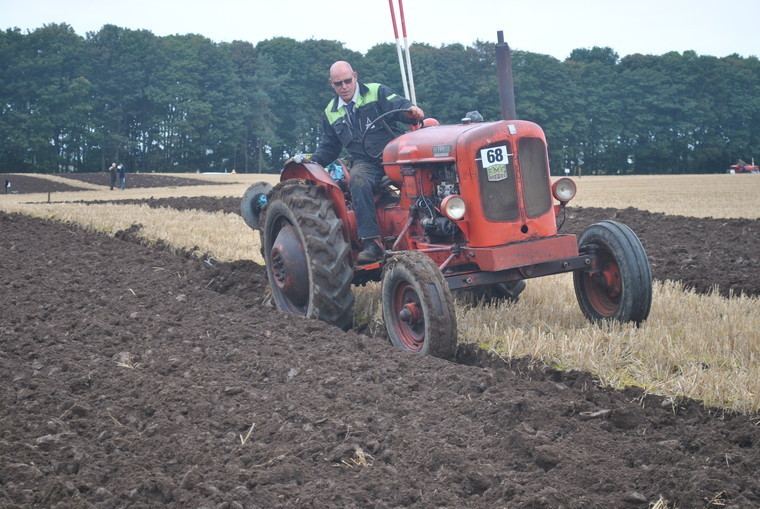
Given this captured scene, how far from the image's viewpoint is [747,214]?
15.5 metres

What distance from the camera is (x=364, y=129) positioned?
22.1ft

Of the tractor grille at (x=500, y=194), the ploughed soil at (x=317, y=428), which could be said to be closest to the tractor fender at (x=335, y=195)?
the ploughed soil at (x=317, y=428)

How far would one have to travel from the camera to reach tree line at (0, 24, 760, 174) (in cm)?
5778

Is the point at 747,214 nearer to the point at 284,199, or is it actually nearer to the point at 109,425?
the point at 284,199

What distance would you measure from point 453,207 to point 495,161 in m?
0.46

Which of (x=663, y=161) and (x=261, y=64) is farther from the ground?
(x=261, y=64)

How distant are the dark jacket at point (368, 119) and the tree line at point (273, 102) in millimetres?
48442

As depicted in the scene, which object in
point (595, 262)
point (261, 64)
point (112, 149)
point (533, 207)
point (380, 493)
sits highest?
point (261, 64)

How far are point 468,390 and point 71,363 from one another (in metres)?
2.67

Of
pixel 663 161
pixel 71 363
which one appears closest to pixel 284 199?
pixel 71 363

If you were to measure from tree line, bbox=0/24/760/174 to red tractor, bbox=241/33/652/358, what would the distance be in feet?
161

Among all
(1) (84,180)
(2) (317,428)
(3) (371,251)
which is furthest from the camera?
(1) (84,180)

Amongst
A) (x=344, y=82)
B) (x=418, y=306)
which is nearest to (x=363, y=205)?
(x=344, y=82)

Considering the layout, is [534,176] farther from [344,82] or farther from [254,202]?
[254,202]
